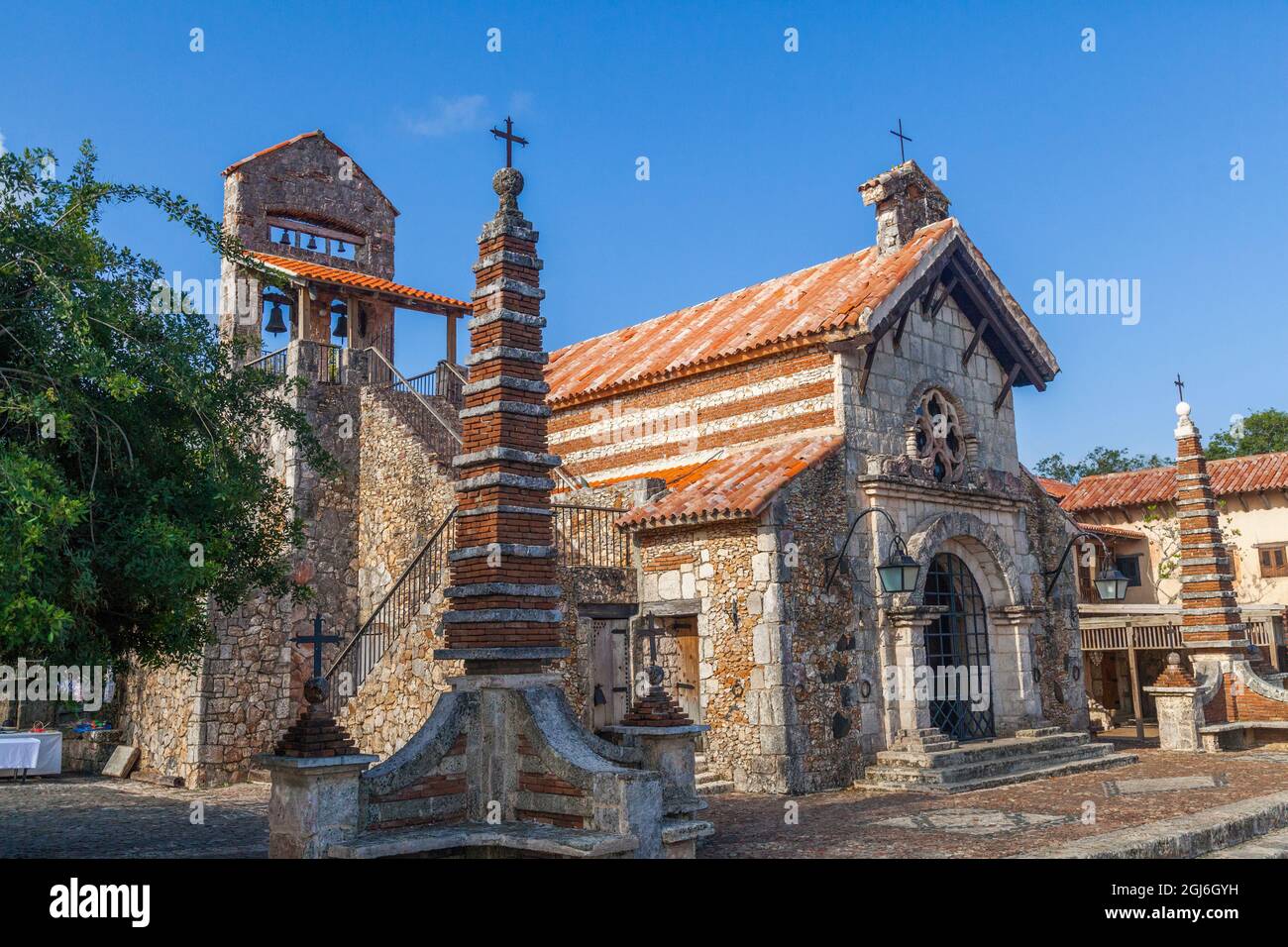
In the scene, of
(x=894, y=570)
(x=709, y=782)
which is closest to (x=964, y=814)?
(x=894, y=570)

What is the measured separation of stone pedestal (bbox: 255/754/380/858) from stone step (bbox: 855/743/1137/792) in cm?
840

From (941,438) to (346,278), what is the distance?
36.4 ft

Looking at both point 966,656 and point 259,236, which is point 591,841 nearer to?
point 966,656

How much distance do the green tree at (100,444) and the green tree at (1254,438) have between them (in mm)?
40672

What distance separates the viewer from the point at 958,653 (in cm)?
1698

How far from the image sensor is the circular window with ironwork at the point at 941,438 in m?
16.8

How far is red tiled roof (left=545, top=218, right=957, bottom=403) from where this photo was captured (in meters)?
15.6

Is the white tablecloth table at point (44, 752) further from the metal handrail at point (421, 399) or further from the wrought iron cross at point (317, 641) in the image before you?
the wrought iron cross at point (317, 641)

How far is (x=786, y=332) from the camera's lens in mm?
15703

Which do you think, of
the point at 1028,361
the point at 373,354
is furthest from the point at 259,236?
the point at 1028,361

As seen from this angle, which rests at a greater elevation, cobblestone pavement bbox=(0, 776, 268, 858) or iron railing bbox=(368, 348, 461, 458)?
iron railing bbox=(368, 348, 461, 458)

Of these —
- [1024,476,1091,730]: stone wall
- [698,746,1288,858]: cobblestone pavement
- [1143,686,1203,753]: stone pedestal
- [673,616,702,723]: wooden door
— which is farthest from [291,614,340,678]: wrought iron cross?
[1143,686,1203,753]: stone pedestal

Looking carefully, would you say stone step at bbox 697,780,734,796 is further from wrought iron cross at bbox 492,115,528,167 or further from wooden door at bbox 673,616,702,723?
wrought iron cross at bbox 492,115,528,167
